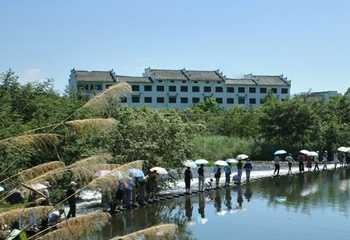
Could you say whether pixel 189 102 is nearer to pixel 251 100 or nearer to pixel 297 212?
pixel 251 100

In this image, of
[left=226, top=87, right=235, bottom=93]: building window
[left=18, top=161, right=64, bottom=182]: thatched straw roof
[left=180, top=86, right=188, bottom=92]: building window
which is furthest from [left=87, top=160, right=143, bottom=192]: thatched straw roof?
[left=226, top=87, right=235, bottom=93]: building window

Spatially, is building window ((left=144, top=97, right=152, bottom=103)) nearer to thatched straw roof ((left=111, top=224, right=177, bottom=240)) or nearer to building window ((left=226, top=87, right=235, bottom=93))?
building window ((left=226, top=87, right=235, bottom=93))

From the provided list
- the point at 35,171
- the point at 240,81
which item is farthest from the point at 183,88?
the point at 35,171

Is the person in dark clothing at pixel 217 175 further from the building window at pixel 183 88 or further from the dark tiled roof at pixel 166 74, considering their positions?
the building window at pixel 183 88

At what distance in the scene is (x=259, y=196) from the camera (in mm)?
29984

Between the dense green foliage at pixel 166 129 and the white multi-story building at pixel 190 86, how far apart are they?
3889 cm

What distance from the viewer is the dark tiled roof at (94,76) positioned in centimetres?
9388

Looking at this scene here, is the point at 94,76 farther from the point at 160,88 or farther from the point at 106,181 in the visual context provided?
the point at 106,181

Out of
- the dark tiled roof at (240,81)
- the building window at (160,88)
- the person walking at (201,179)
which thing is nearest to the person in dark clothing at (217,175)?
the person walking at (201,179)

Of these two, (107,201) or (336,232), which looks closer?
(336,232)

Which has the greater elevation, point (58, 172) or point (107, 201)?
point (58, 172)

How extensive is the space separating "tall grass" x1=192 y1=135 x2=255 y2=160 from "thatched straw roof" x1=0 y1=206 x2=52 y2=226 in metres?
38.2

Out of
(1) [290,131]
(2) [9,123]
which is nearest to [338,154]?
(1) [290,131]

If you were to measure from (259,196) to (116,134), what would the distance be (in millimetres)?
7902
